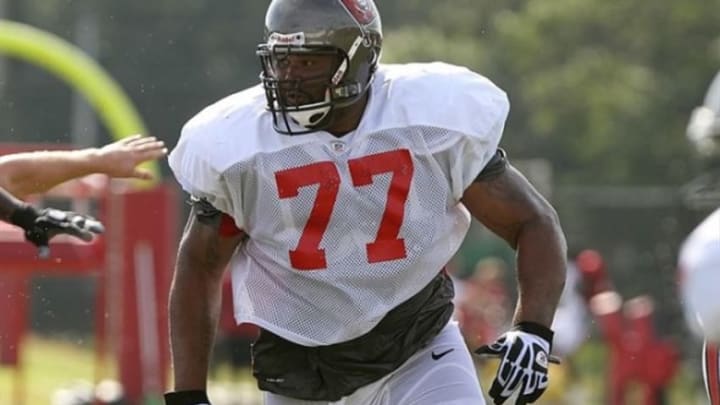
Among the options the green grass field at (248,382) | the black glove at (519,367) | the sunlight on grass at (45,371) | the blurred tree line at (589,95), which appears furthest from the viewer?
the blurred tree line at (589,95)

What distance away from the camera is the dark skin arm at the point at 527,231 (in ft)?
14.9

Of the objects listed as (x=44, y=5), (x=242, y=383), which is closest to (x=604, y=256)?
(x=242, y=383)

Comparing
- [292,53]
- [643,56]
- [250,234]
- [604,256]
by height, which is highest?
[292,53]

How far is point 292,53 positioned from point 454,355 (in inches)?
32.8

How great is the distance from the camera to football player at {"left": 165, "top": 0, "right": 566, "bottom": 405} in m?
4.46

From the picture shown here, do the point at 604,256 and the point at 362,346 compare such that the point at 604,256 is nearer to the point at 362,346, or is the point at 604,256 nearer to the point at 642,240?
the point at 642,240

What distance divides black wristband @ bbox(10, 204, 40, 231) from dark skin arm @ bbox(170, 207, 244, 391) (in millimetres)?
591

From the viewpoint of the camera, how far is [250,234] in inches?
179

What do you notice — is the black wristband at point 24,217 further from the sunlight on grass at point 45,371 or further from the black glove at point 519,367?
the sunlight on grass at point 45,371

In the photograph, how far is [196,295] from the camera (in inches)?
180

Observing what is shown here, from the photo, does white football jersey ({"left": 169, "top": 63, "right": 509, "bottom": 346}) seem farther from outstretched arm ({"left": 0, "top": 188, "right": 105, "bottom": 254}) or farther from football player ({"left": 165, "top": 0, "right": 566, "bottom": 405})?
outstretched arm ({"left": 0, "top": 188, "right": 105, "bottom": 254})

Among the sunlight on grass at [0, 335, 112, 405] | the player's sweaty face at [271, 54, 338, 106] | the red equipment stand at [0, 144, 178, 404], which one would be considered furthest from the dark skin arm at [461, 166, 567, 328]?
the red equipment stand at [0, 144, 178, 404]

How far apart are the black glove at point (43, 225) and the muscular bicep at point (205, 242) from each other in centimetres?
56

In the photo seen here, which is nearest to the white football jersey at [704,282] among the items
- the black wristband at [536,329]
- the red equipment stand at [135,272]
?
the black wristband at [536,329]
